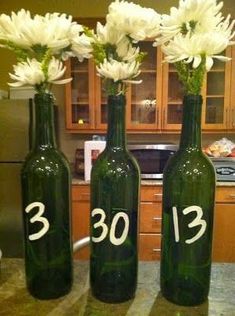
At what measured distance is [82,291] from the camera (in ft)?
1.93

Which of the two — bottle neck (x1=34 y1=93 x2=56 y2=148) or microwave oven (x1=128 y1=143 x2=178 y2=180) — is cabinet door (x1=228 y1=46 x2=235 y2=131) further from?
bottle neck (x1=34 y1=93 x2=56 y2=148)

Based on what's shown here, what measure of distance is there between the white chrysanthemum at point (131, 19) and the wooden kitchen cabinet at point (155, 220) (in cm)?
178

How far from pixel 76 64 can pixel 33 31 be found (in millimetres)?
2126

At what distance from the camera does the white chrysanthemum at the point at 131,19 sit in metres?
0.47

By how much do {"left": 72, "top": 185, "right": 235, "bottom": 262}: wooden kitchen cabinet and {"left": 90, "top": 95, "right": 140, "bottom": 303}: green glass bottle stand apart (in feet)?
5.47

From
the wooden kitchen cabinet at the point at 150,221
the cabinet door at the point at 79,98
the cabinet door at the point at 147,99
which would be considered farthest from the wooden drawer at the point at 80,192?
the cabinet door at the point at 147,99

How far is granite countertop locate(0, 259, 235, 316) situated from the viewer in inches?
20.5

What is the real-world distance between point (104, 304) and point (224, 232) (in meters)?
1.94

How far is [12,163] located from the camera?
6.52ft

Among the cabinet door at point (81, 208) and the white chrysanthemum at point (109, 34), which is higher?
the white chrysanthemum at point (109, 34)

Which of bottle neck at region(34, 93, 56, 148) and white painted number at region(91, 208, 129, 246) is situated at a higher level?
bottle neck at region(34, 93, 56, 148)

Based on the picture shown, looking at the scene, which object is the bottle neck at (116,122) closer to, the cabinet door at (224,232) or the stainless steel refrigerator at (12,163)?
the stainless steel refrigerator at (12,163)

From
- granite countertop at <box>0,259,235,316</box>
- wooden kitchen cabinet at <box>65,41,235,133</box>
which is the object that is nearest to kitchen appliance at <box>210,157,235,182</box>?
wooden kitchen cabinet at <box>65,41,235,133</box>

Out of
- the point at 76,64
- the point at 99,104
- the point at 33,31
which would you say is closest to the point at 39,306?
the point at 33,31
